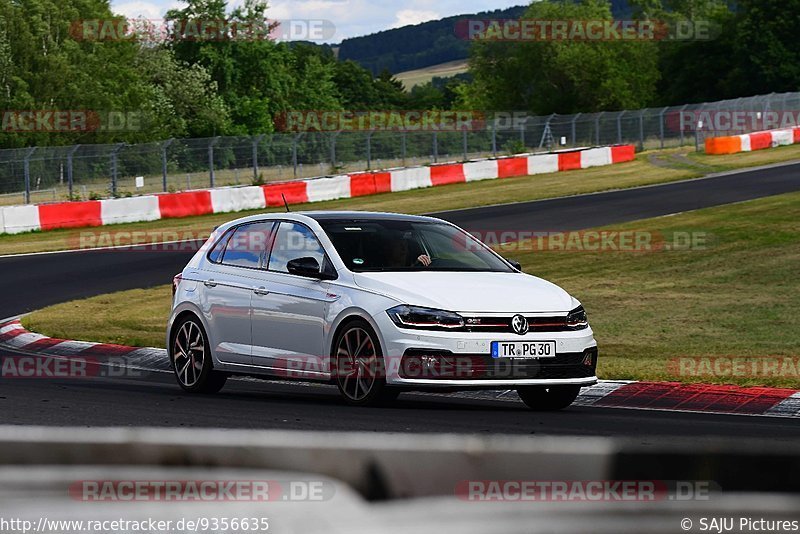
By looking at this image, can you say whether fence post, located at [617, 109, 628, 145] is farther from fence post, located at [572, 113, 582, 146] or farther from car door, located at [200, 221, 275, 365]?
car door, located at [200, 221, 275, 365]

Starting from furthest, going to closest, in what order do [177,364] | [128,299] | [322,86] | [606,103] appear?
[606,103]
[322,86]
[128,299]
[177,364]

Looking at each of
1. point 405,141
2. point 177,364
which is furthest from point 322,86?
point 177,364

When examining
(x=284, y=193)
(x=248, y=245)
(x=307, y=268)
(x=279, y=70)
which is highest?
(x=279, y=70)

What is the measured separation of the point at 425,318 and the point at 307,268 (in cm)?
121

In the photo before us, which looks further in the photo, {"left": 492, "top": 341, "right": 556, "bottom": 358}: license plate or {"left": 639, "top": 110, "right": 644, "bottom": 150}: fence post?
{"left": 639, "top": 110, "right": 644, "bottom": 150}: fence post

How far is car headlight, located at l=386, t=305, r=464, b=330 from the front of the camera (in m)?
9.14

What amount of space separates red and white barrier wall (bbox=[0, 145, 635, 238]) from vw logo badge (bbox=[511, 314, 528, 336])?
16941mm

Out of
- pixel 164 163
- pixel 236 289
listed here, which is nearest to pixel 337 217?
pixel 236 289

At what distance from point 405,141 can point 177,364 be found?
117 feet

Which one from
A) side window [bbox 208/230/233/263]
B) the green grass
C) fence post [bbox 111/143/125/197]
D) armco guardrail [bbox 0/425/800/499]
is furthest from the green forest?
armco guardrail [bbox 0/425/800/499]

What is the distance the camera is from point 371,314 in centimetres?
933

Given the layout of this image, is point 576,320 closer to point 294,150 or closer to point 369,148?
point 294,150

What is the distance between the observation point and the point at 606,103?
396ft

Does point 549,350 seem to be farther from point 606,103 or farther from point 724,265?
point 606,103
